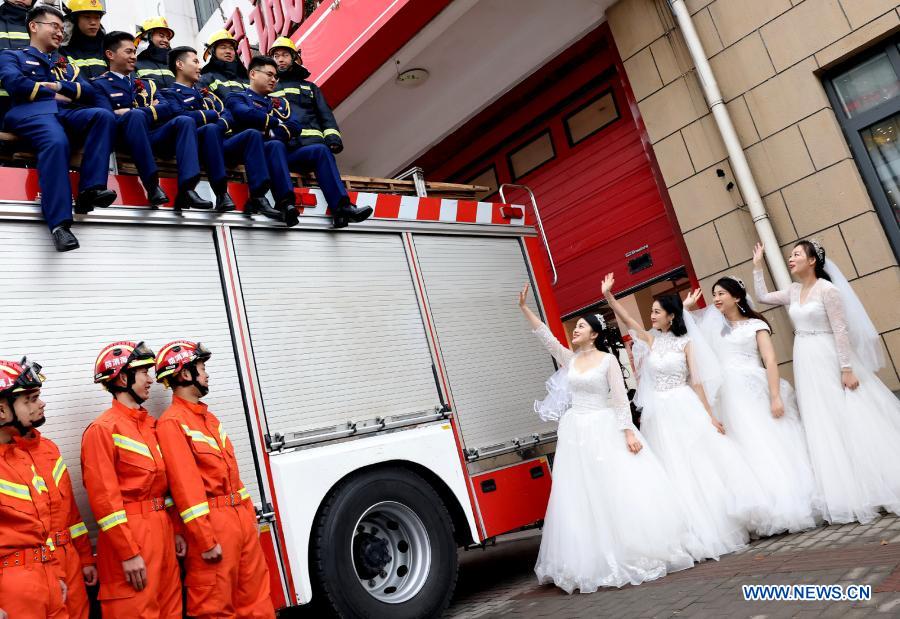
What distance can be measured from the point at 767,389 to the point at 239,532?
13.3 ft

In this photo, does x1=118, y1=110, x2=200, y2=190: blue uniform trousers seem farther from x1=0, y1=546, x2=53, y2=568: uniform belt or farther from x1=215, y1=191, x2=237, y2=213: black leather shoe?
x1=0, y1=546, x2=53, y2=568: uniform belt

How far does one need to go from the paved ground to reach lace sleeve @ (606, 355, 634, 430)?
110cm

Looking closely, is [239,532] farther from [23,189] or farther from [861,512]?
[861,512]

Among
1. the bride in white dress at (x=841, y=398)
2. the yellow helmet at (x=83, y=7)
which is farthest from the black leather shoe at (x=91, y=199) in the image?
the bride in white dress at (x=841, y=398)

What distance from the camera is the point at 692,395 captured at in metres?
5.63

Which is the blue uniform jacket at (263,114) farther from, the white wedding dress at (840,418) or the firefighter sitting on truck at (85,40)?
the white wedding dress at (840,418)

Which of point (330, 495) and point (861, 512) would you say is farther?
point (861, 512)

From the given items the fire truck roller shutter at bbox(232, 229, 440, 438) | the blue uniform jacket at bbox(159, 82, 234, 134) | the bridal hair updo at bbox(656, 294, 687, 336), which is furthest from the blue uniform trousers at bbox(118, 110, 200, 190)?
the bridal hair updo at bbox(656, 294, 687, 336)

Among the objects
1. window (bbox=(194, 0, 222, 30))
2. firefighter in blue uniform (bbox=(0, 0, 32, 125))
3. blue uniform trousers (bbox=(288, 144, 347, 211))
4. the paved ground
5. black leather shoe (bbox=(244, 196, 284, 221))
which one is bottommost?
the paved ground

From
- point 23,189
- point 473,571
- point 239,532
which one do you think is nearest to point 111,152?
point 23,189

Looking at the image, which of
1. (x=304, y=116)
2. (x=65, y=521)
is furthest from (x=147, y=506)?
(x=304, y=116)

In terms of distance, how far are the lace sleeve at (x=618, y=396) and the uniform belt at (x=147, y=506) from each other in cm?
318

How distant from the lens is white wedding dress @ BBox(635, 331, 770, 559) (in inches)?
195

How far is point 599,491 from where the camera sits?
5.08 m
